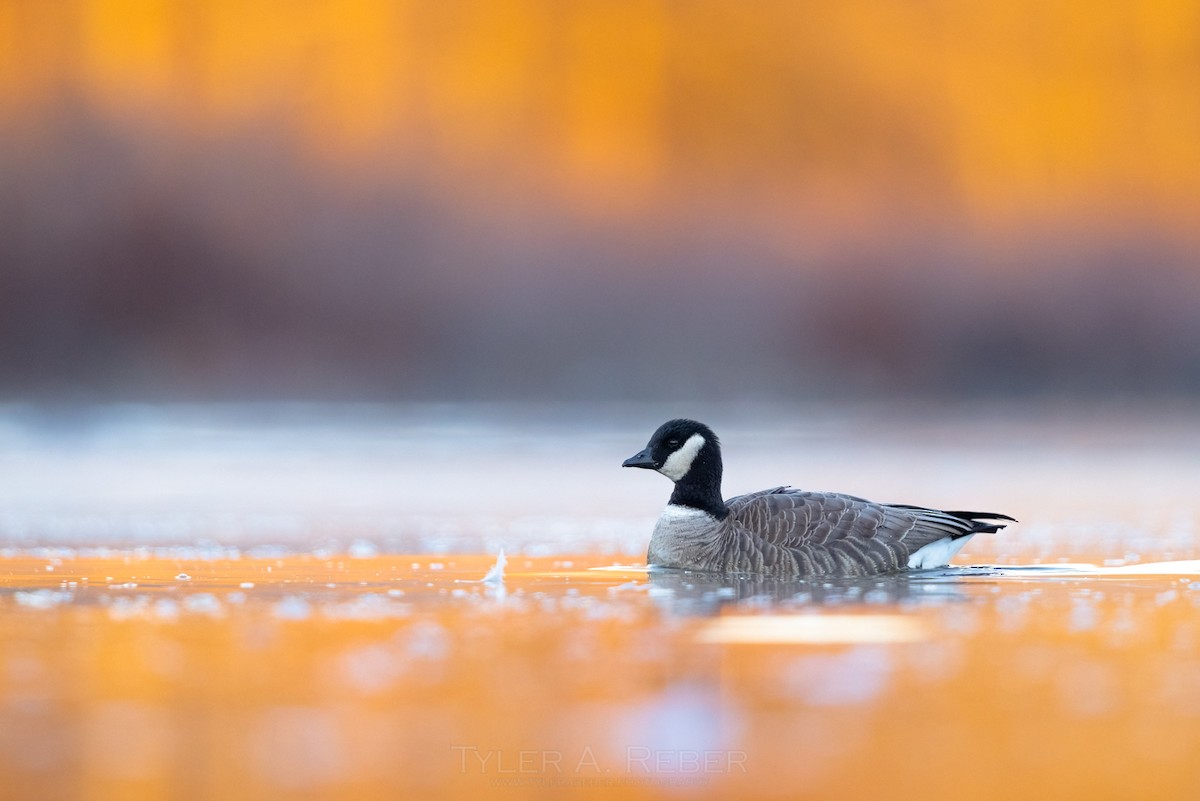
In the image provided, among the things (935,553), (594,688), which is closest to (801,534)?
(935,553)

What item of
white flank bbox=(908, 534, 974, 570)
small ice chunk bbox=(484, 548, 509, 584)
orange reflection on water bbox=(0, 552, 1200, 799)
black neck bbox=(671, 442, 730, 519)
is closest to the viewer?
orange reflection on water bbox=(0, 552, 1200, 799)

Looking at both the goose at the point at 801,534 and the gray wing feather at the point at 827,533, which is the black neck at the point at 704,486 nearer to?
the goose at the point at 801,534

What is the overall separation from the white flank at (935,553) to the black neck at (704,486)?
118 cm

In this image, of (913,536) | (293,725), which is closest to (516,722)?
(293,725)

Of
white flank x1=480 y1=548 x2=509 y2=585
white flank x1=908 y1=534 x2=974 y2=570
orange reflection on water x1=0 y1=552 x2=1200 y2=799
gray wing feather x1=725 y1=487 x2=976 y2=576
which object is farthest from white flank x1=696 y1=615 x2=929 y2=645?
white flank x1=908 y1=534 x2=974 y2=570

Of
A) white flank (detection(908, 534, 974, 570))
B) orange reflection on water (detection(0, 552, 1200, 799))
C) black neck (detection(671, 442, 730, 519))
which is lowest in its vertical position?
orange reflection on water (detection(0, 552, 1200, 799))

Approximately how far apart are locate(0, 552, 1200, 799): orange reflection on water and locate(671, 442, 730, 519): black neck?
121cm

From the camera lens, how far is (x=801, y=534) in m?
9.89

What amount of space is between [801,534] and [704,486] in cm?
88

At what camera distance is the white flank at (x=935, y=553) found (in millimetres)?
10242

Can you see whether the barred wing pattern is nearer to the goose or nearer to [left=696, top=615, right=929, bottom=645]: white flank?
the goose

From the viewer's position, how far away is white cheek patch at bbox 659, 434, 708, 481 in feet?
35.0

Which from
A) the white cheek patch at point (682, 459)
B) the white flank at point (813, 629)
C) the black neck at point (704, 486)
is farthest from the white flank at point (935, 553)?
the white flank at point (813, 629)

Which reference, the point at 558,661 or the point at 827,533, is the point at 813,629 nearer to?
the point at 558,661
